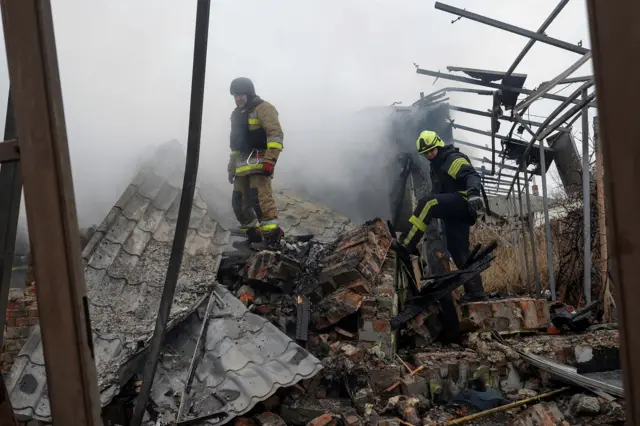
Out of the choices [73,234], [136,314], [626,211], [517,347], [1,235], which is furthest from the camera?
[517,347]

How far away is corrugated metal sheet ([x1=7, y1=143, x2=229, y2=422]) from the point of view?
3.21 m

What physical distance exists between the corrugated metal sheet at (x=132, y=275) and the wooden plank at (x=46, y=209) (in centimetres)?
245

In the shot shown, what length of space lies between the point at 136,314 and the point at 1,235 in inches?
119

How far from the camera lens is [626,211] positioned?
72 cm

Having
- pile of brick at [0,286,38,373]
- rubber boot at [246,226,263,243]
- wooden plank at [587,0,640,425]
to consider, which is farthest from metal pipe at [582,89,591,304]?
pile of brick at [0,286,38,373]

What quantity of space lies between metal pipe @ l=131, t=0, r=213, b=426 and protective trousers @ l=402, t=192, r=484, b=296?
3.95 metres

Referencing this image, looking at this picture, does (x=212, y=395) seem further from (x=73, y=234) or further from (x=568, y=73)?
(x=568, y=73)

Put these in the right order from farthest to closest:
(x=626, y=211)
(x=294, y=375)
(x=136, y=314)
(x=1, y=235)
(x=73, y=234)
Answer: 1. (x=136, y=314)
2. (x=294, y=375)
3. (x=1, y=235)
4. (x=73, y=234)
5. (x=626, y=211)

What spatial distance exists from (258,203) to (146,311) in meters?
2.03

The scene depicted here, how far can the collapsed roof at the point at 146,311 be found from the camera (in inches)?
127

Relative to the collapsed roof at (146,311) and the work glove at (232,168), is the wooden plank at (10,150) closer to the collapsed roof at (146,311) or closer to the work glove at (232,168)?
the collapsed roof at (146,311)

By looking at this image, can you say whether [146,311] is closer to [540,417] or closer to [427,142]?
[540,417]

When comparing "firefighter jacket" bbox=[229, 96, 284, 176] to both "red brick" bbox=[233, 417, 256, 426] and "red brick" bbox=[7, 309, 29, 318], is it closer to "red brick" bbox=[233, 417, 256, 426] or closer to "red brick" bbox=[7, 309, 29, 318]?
"red brick" bbox=[7, 309, 29, 318]

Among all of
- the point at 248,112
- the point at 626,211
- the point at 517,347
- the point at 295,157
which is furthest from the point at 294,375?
the point at 295,157
